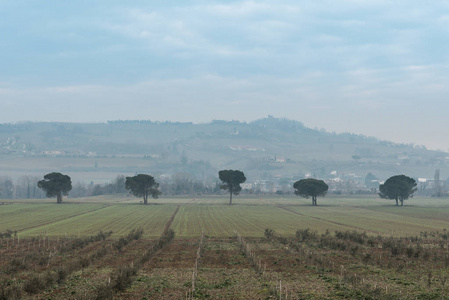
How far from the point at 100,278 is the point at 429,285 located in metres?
21.6

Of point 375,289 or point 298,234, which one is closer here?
point 375,289

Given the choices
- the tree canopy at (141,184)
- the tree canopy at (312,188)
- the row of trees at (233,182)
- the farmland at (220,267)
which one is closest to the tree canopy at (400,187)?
the row of trees at (233,182)

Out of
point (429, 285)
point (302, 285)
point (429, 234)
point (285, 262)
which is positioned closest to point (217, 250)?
point (285, 262)

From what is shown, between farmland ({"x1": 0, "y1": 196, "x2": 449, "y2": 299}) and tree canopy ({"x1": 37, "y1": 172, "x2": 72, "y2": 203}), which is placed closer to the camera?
farmland ({"x1": 0, "y1": 196, "x2": 449, "y2": 299})

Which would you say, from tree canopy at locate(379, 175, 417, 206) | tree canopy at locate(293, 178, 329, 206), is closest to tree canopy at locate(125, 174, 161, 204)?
tree canopy at locate(293, 178, 329, 206)

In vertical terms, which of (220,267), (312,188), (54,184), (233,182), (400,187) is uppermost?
(233,182)

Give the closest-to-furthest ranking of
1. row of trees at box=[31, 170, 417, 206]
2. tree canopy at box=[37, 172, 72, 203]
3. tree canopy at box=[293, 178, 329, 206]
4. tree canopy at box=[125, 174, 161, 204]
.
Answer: tree canopy at box=[37, 172, 72, 203] < row of trees at box=[31, 170, 417, 206] < tree canopy at box=[125, 174, 161, 204] < tree canopy at box=[293, 178, 329, 206]

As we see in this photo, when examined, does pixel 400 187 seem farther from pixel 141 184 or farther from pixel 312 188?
pixel 141 184

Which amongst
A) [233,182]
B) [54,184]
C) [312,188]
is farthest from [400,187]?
[54,184]

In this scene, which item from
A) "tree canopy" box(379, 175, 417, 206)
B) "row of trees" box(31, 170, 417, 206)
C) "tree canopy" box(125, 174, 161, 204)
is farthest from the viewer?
"tree canopy" box(125, 174, 161, 204)

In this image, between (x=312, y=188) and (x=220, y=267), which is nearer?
(x=220, y=267)

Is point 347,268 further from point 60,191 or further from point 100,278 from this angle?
point 60,191

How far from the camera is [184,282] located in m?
33.7

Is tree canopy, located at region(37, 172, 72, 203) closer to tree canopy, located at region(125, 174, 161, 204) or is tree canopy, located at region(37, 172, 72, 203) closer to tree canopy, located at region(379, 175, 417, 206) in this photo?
tree canopy, located at region(125, 174, 161, 204)
